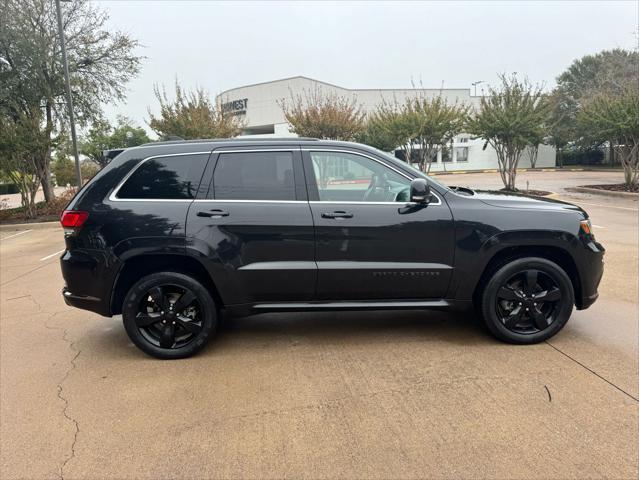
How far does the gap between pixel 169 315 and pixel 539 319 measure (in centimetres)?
318

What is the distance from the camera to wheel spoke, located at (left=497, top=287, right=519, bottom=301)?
3.88 m

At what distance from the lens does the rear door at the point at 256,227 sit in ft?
12.3

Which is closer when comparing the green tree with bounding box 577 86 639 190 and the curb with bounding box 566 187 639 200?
the green tree with bounding box 577 86 639 190

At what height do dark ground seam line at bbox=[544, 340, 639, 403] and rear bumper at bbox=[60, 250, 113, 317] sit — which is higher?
rear bumper at bbox=[60, 250, 113, 317]

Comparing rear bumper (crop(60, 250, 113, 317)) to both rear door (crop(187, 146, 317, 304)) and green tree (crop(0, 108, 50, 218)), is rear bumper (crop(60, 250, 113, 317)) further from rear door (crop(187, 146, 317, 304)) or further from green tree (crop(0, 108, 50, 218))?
green tree (crop(0, 108, 50, 218))

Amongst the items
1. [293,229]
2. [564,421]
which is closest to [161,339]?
[293,229]

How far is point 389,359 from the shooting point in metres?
3.78

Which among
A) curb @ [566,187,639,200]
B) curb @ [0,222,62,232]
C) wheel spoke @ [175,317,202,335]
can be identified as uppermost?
wheel spoke @ [175,317,202,335]

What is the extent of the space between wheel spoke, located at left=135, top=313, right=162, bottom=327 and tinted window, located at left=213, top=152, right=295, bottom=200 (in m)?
1.15

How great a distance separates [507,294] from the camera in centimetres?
389

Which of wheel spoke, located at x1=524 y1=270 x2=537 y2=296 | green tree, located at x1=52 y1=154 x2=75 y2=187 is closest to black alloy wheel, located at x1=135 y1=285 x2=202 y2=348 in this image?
wheel spoke, located at x1=524 y1=270 x2=537 y2=296

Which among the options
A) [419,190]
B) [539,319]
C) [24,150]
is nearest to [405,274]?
[419,190]

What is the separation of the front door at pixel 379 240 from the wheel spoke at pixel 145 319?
4.59 ft

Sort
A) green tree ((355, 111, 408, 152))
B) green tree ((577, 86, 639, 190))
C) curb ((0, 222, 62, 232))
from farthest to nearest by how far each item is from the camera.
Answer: green tree ((355, 111, 408, 152)), green tree ((577, 86, 639, 190)), curb ((0, 222, 62, 232))
